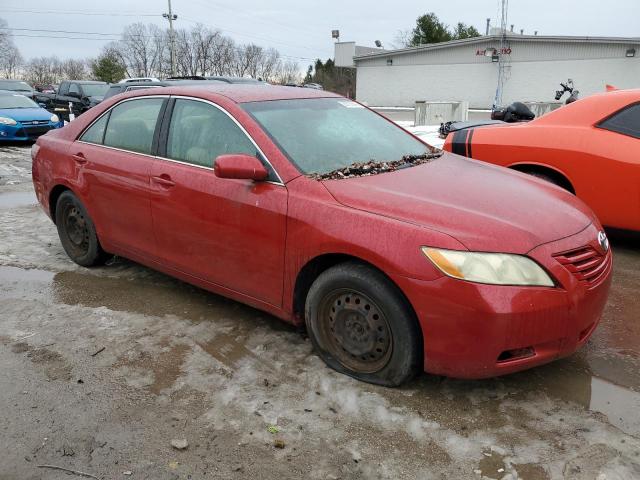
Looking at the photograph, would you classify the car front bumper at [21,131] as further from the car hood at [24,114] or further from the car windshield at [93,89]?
the car windshield at [93,89]

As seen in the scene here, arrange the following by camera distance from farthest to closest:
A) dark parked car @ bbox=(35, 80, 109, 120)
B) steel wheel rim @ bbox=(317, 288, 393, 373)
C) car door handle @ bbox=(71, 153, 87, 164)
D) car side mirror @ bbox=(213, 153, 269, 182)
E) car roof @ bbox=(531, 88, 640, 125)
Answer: dark parked car @ bbox=(35, 80, 109, 120) → car roof @ bbox=(531, 88, 640, 125) → car door handle @ bbox=(71, 153, 87, 164) → car side mirror @ bbox=(213, 153, 269, 182) → steel wheel rim @ bbox=(317, 288, 393, 373)

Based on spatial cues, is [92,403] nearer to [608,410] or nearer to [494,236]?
[494,236]

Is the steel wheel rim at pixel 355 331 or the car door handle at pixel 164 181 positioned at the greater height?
the car door handle at pixel 164 181

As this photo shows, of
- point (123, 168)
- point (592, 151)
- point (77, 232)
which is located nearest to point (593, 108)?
point (592, 151)

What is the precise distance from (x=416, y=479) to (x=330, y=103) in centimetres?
264

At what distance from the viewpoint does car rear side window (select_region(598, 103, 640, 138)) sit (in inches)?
191

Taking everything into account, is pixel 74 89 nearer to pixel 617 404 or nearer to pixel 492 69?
pixel 617 404

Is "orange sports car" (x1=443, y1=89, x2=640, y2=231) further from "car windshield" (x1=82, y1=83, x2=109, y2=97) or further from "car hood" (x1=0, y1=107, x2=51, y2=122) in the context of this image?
"car windshield" (x1=82, y1=83, x2=109, y2=97)

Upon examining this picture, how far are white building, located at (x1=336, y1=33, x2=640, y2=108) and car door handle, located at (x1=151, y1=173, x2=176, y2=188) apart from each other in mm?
34921

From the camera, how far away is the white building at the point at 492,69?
108ft

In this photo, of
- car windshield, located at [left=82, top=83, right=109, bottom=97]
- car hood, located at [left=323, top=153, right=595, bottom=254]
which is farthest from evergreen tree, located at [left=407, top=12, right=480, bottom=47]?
car hood, located at [left=323, top=153, right=595, bottom=254]

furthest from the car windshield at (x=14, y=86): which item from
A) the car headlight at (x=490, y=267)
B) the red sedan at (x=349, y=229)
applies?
the car headlight at (x=490, y=267)

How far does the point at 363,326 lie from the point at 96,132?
295 cm

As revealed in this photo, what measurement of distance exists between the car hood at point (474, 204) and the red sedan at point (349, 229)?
0.01m
